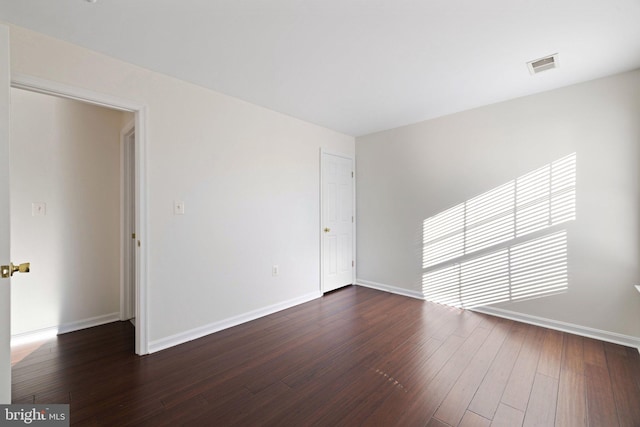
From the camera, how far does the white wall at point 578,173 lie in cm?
242

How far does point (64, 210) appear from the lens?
275 cm

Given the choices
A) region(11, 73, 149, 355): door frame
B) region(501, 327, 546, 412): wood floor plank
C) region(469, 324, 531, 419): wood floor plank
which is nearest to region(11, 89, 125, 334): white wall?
region(11, 73, 149, 355): door frame

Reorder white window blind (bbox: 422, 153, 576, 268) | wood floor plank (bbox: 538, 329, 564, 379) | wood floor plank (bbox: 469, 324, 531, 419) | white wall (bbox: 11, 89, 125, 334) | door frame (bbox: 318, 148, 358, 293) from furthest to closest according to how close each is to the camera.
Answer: door frame (bbox: 318, 148, 358, 293) < white window blind (bbox: 422, 153, 576, 268) < white wall (bbox: 11, 89, 125, 334) < wood floor plank (bbox: 538, 329, 564, 379) < wood floor plank (bbox: 469, 324, 531, 419)

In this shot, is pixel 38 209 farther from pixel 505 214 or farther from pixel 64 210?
pixel 505 214

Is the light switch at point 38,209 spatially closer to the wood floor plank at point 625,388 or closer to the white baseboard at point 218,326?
the white baseboard at point 218,326

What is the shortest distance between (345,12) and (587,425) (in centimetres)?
289

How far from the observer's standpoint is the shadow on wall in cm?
273

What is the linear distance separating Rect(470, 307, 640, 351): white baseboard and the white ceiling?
2.43 meters

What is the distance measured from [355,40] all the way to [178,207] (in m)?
2.09

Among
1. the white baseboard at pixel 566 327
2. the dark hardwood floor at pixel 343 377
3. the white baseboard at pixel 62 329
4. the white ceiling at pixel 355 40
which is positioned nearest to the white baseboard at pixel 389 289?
the white baseboard at pixel 566 327

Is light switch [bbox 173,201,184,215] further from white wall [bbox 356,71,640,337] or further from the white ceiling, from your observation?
white wall [bbox 356,71,640,337]

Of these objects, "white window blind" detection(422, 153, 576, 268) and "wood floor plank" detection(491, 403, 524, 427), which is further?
"white window blind" detection(422, 153, 576, 268)

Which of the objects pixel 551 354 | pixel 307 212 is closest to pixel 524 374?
pixel 551 354

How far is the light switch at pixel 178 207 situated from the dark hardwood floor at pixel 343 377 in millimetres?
1253
